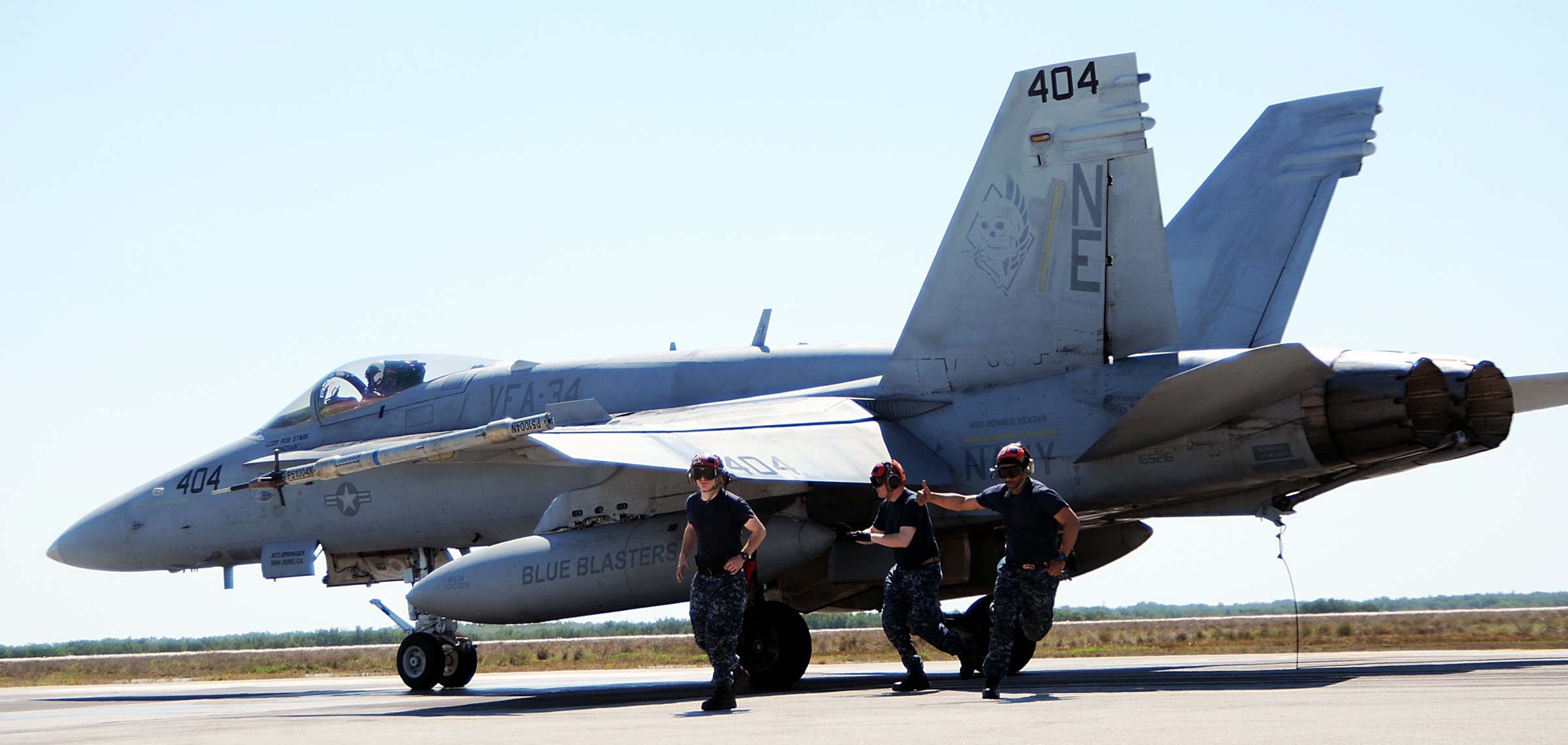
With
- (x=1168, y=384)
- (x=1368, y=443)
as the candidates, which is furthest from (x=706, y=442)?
(x=1368, y=443)

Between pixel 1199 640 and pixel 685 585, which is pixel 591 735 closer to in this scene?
pixel 685 585

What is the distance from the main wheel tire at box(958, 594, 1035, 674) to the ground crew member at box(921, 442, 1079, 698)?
3535 mm

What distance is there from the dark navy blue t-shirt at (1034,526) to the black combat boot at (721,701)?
1823 mm

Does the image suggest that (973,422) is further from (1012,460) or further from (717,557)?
(717,557)

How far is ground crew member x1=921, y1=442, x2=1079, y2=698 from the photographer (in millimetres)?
7980

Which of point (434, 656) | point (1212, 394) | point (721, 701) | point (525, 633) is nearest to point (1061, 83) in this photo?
point (1212, 394)

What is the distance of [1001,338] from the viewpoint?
11.7 meters

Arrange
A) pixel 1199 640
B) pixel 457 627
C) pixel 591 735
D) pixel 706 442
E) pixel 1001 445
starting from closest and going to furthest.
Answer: pixel 591 735, pixel 706 442, pixel 1001 445, pixel 457 627, pixel 1199 640

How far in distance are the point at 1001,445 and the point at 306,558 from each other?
742 centimetres

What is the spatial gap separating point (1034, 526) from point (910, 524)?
110 centimetres

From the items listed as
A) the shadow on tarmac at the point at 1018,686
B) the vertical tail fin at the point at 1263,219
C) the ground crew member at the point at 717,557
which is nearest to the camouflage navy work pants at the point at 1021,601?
the shadow on tarmac at the point at 1018,686

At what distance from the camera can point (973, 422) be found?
11672 millimetres

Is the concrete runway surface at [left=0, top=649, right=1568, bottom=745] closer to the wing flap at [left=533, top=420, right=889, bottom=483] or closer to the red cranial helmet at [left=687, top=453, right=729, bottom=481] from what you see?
the red cranial helmet at [left=687, top=453, right=729, bottom=481]

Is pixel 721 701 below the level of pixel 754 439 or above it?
below
